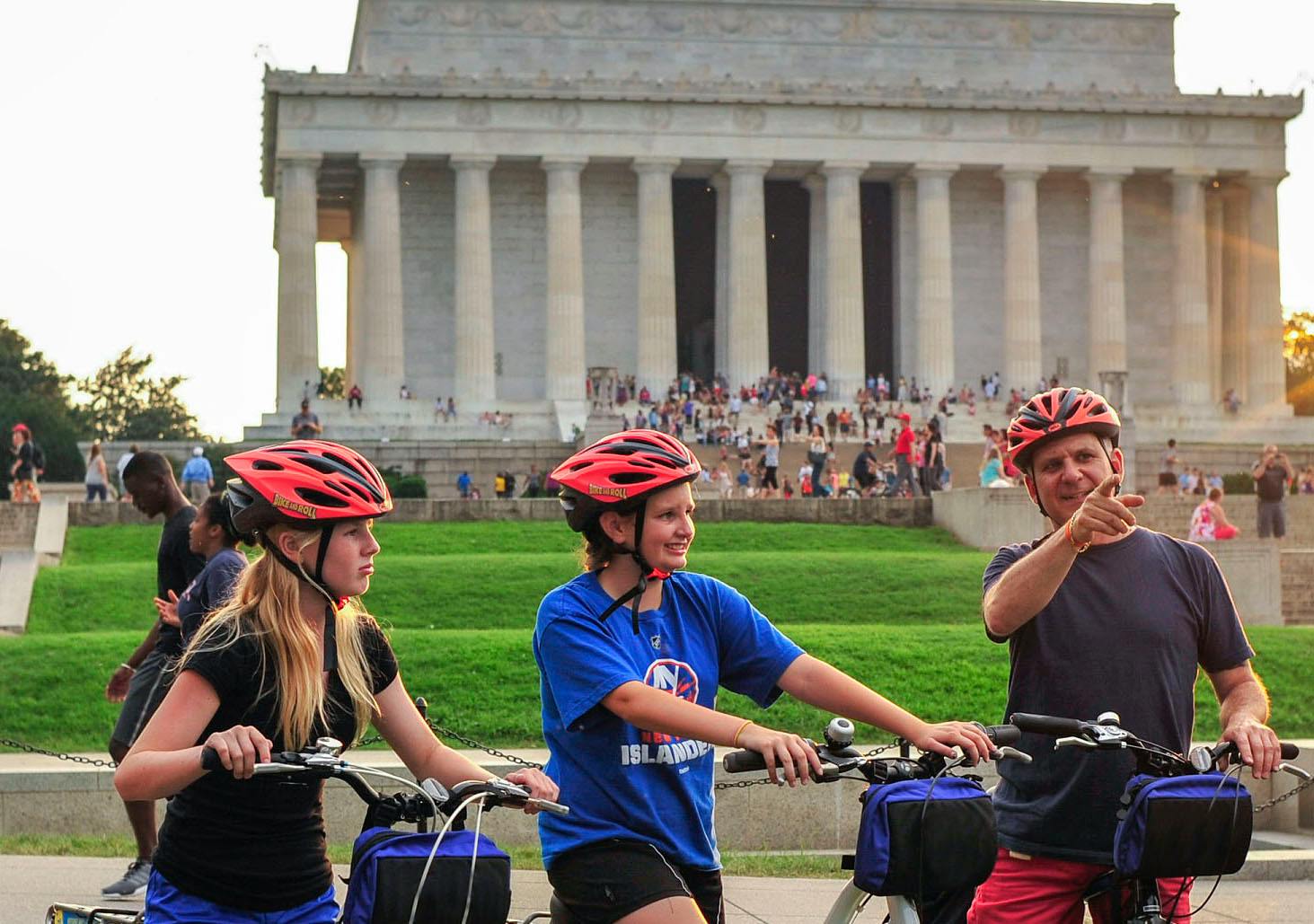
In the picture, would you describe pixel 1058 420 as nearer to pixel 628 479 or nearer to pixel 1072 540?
pixel 1072 540

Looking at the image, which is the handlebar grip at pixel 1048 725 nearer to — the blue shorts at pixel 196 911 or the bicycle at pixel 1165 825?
the bicycle at pixel 1165 825

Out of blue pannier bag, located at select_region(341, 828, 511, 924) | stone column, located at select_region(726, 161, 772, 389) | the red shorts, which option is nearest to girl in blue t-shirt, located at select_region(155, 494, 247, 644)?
the red shorts

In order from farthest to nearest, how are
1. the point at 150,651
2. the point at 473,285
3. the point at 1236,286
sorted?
the point at 1236,286 < the point at 473,285 < the point at 150,651

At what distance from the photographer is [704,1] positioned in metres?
78.2

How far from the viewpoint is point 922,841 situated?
16.3 feet

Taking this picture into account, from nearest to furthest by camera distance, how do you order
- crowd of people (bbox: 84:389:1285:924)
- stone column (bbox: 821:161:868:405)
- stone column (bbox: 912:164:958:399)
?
1. crowd of people (bbox: 84:389:1285:924)
2. stone column (bbox: 821:161:868:405)
3. stone column (bbox: 912:164:958:399)

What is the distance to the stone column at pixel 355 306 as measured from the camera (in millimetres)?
75688

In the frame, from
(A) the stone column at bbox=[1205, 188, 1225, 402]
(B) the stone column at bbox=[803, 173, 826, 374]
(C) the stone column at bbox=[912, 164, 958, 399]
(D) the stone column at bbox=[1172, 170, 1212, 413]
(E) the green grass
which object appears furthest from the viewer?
(A) the stone column at bbox=[1205, 188, 1225, 402]

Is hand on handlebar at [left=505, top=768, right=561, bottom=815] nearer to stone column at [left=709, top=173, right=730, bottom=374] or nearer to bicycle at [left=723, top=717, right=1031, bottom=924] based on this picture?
bicycle at [left=723, top=717, right=1031, bottom=924]

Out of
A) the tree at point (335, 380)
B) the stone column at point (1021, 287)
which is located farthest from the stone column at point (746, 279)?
the tree at point (335, 380)

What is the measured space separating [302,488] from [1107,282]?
2919 inches

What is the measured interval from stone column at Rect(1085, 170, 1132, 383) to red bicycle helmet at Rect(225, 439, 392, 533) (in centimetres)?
7338

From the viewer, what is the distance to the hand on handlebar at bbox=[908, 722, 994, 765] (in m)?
5.22

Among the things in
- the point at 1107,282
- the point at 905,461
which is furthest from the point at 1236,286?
the point at 905,461
